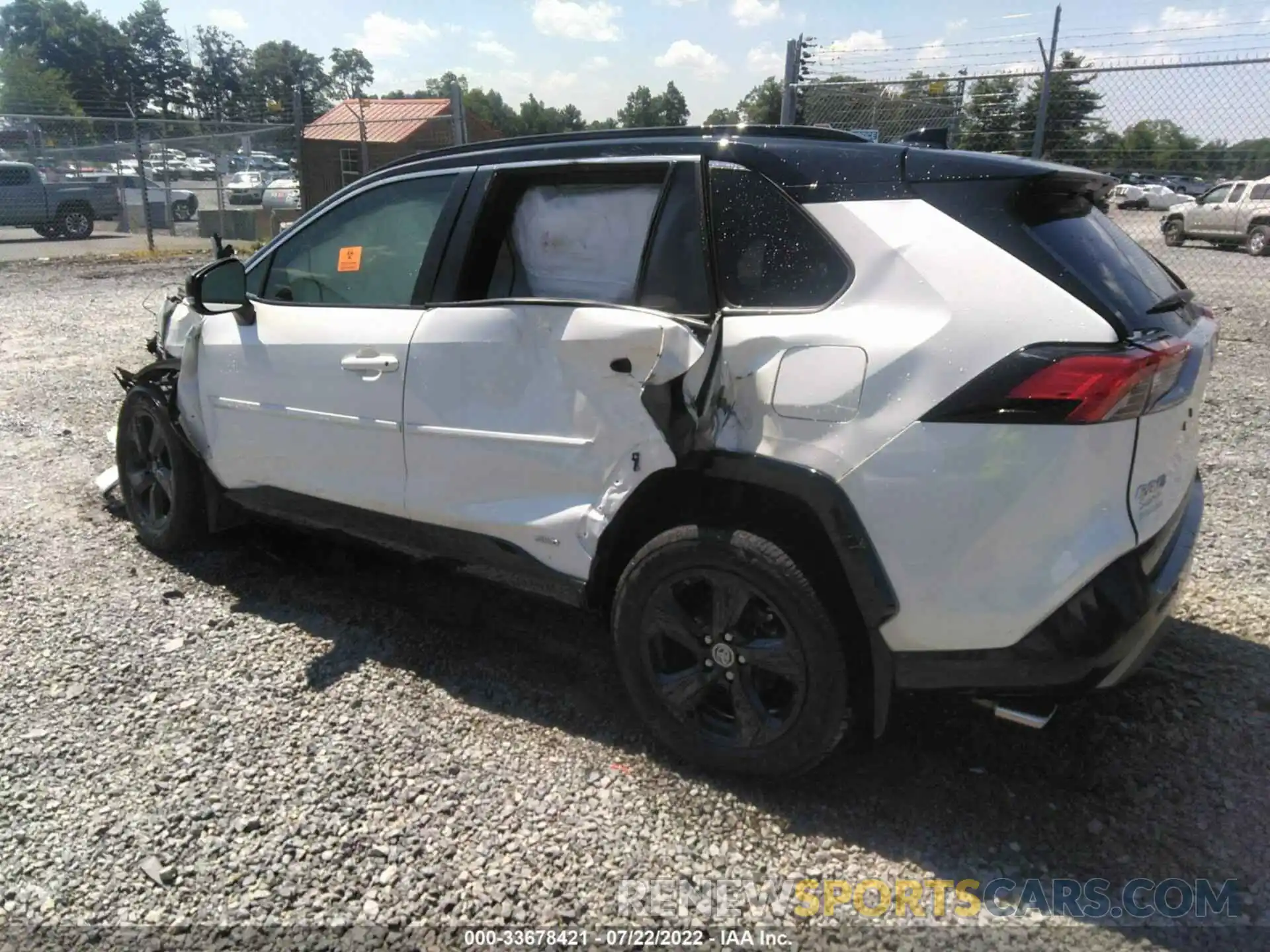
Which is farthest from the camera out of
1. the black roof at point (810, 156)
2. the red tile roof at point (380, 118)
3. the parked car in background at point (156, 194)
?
the parked car in background at point (156, 194)

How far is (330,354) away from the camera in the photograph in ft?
11.5

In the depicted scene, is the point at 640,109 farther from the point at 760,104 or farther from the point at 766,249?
the point at 766,249

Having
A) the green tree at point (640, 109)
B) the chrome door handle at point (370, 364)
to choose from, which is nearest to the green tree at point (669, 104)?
the green tree at point (640, 109)

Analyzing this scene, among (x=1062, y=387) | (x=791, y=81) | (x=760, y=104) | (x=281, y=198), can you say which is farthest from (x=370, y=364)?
(x=760, y=104)

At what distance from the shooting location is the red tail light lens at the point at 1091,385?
2.15 m

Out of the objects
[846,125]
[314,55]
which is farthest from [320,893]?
[314,55]

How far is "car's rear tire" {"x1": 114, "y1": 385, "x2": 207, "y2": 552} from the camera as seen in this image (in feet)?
13.9

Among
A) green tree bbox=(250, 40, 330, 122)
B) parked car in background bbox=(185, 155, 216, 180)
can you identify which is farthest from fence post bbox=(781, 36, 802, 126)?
green tree bbox=(250, 40, 330, 122)

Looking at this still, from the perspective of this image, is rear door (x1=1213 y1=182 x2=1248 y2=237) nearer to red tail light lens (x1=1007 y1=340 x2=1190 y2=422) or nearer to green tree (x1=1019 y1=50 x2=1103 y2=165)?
green tree (x1=1019 y1=50 x2=1103 y2=165)

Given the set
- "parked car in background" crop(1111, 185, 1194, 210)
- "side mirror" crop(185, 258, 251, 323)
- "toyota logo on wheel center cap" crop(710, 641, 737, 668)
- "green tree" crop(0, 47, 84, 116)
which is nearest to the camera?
"toyota logo on wheel center cap" crop(710, 641, 737, 668)

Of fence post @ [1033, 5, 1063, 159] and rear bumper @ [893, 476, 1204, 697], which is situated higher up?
fence post @ [1033, 5, 1063, 159]

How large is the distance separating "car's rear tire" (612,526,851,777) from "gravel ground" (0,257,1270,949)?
168 millimetres

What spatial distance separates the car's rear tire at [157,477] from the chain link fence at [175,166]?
16.9 metres

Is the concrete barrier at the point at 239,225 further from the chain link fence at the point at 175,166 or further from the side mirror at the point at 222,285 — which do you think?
the side mirror at the point at 222,285
